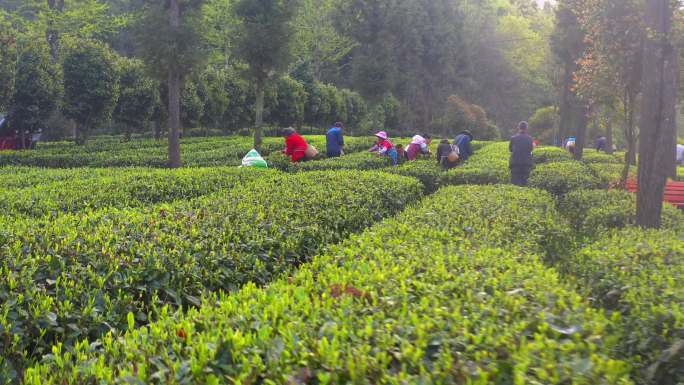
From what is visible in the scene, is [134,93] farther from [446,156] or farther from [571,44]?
[571,44]

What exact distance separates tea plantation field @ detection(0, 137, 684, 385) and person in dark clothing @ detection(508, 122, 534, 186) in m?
4.75

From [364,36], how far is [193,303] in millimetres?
35704

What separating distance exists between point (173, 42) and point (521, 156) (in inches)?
373

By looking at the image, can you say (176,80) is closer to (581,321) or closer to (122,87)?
(122,87)

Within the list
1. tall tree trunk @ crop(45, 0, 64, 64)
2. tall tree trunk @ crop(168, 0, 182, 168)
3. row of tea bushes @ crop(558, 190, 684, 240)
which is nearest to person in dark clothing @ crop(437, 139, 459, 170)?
row of tea bushes @ crop(558, 190, 684, 240)

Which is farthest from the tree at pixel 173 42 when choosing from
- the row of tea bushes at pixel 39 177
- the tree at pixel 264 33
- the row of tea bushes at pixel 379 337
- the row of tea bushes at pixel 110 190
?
the row of tea bushes at pixel 379 337

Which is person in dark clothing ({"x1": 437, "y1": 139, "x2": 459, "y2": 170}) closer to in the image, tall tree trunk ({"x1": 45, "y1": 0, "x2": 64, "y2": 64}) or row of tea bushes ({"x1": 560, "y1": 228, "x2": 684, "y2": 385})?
row of tea bushes ({"x1": 560, "y1": 228, "x2": 684, "y2": 385})

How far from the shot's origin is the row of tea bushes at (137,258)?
3.40 meters

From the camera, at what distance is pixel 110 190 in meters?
8.19

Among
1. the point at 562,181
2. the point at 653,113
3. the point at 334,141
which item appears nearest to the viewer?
the point at 653,113

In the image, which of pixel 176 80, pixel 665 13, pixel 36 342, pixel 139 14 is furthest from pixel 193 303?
pixel 139 14

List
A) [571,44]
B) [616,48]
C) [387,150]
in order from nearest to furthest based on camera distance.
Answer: [616,48]
[387,150]
[571,44]

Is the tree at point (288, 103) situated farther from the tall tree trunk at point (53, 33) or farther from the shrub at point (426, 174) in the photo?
the shrub at point (426, 174)

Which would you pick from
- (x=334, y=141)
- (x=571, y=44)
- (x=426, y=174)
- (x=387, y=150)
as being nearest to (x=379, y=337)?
(x=426, y=174)
